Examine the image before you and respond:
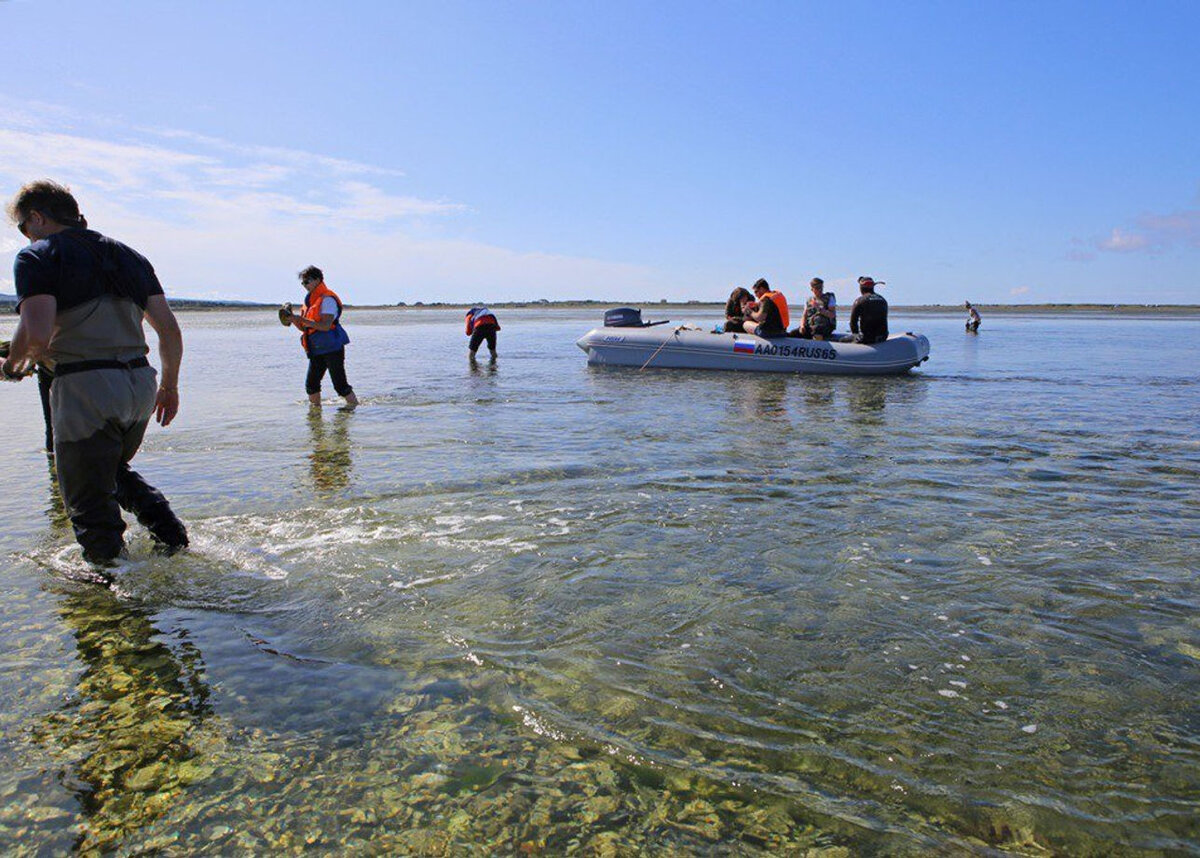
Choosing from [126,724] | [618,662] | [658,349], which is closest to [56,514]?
[126,724]

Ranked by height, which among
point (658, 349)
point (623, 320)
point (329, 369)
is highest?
point (623, 320)

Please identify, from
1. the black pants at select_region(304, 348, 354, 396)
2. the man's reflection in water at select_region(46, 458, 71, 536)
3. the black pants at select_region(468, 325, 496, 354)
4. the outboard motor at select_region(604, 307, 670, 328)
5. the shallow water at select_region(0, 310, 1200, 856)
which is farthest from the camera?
the black pants at select_region(468, 325, 496, 354)

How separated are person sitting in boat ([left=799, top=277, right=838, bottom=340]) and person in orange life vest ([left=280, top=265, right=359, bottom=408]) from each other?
10.7m

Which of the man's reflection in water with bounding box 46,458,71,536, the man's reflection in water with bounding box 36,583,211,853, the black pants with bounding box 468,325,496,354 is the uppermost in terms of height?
the black pants with bounding box 468,325,496,354

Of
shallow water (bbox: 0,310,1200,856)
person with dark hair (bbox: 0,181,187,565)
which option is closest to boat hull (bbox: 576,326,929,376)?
shallow water (bbox: 0,310,1200,856)

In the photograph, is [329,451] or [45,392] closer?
[45,392]

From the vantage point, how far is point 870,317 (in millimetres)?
16922

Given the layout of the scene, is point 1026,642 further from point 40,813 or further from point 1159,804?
point 40,813

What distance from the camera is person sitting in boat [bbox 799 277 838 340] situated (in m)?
17.2

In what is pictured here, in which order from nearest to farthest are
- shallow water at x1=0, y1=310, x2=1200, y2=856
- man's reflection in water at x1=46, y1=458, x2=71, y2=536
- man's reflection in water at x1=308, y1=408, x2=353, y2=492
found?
1. shallow water at x1=0, y1=310, x2=1200, y2=856
2. man's reflection in water at x1=46, y1=458, x2=71, y2=536
3. man's reflection in water at x1=308, y1=408, x2=353, y2=492

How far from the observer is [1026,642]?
11.7 ft

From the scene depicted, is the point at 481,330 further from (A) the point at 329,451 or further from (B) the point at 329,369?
(A) the point at 329,451

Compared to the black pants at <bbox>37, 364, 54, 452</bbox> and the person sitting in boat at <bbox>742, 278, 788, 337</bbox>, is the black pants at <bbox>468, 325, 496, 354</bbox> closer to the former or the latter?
the person sitting in boat at <bbox>742, 278, 788, 337</bbox>

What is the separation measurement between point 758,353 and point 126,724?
15.8 metres
